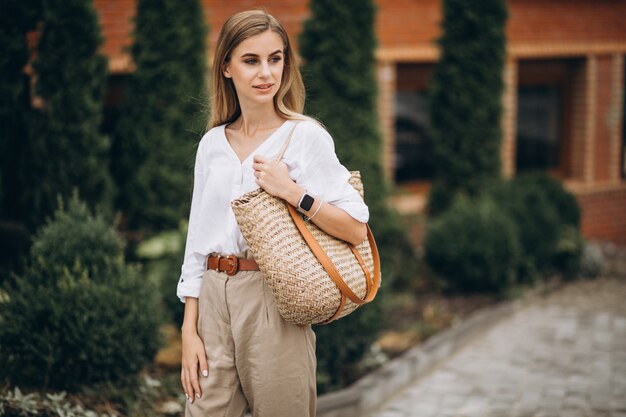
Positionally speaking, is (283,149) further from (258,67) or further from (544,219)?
(544,219)

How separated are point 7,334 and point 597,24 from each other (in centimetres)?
1153

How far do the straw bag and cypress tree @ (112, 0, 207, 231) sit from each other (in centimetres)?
467

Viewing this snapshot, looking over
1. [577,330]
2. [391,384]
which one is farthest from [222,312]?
[577,330]

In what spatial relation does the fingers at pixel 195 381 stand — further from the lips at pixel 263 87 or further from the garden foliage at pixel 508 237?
the garden foliage at pixel 508 237

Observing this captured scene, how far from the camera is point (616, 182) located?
1330cm

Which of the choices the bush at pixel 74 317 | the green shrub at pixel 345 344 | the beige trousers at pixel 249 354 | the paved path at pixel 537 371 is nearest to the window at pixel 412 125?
Result: the paved path at pixel 537 371

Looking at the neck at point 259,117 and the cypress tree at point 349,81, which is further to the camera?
the cypress tree at point 349,81

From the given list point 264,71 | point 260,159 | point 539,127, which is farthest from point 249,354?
point 539,127

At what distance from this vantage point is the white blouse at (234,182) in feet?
8.82

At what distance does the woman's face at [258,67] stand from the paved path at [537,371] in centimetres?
312

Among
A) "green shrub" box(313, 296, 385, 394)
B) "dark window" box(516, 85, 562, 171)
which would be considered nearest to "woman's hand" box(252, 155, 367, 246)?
"green shrub" box(313, 296, 385, 394)

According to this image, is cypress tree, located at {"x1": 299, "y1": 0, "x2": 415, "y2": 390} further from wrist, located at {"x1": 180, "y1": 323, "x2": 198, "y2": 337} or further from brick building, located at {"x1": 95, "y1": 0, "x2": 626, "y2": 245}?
wrist, located at {"x1": 180, "y1": 323, "x2": 198, "y2": 337}

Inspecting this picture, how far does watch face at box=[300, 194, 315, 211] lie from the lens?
2.59 metres

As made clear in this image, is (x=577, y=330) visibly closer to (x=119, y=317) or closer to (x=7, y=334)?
(x=119, y=317)
